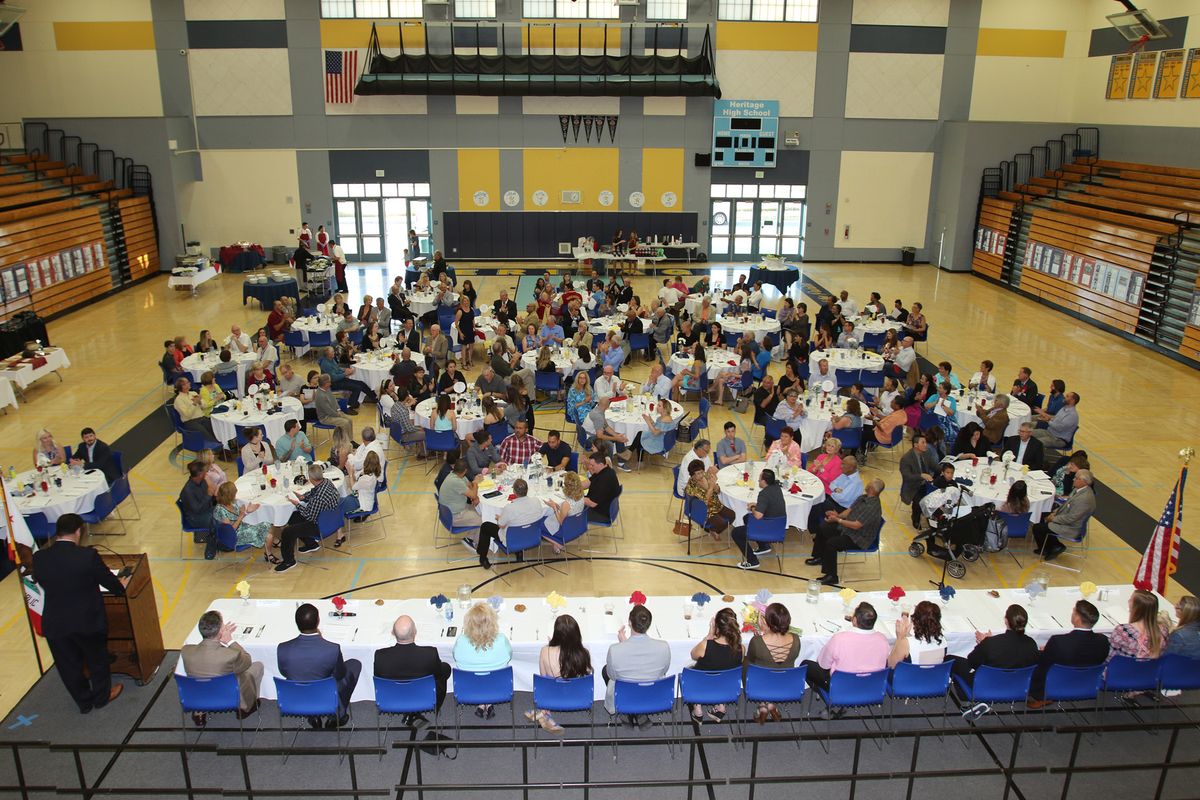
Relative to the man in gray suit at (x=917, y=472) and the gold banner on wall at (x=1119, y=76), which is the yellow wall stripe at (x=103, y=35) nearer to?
the man in gray suit at (x=917, y=472)

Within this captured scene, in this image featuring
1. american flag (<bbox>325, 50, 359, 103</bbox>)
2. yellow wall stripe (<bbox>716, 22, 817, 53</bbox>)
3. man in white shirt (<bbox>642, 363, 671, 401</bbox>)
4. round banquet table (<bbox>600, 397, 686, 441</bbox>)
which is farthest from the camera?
yellow wall stripe (<bbox>716, 22, 817, 53</bbox>)

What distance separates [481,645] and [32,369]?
46.7ft

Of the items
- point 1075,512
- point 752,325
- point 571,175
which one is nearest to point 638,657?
point 1075,512

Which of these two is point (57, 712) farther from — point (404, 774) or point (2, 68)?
point (2, 68)

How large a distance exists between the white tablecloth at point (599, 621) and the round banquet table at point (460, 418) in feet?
17.3

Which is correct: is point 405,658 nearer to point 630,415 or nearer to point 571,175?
point 630,415

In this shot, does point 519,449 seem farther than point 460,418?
No

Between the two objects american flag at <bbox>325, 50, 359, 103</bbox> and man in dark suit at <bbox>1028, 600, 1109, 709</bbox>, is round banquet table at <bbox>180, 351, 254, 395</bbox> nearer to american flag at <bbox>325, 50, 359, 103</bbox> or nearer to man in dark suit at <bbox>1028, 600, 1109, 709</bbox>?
man in dark suit at <bbox>1028, 600, 1109, 709</bbox>

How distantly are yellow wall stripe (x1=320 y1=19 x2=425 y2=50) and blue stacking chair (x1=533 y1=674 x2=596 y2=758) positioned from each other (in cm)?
2791

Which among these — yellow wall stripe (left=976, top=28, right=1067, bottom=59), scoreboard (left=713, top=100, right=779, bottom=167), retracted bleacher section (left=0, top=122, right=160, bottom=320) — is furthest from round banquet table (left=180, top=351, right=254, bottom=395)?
yellow wall stripe (left=976, top=28, right=1067, bottom=59)

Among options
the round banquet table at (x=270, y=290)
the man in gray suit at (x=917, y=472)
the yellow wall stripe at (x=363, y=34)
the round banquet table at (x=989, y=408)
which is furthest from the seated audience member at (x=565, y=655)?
the yellow wall stripe at (x=363, y=34)

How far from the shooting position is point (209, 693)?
24.6 ft

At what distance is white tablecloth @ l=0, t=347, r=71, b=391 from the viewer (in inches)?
658

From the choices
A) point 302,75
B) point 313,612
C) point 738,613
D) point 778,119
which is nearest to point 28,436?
point 313,612
